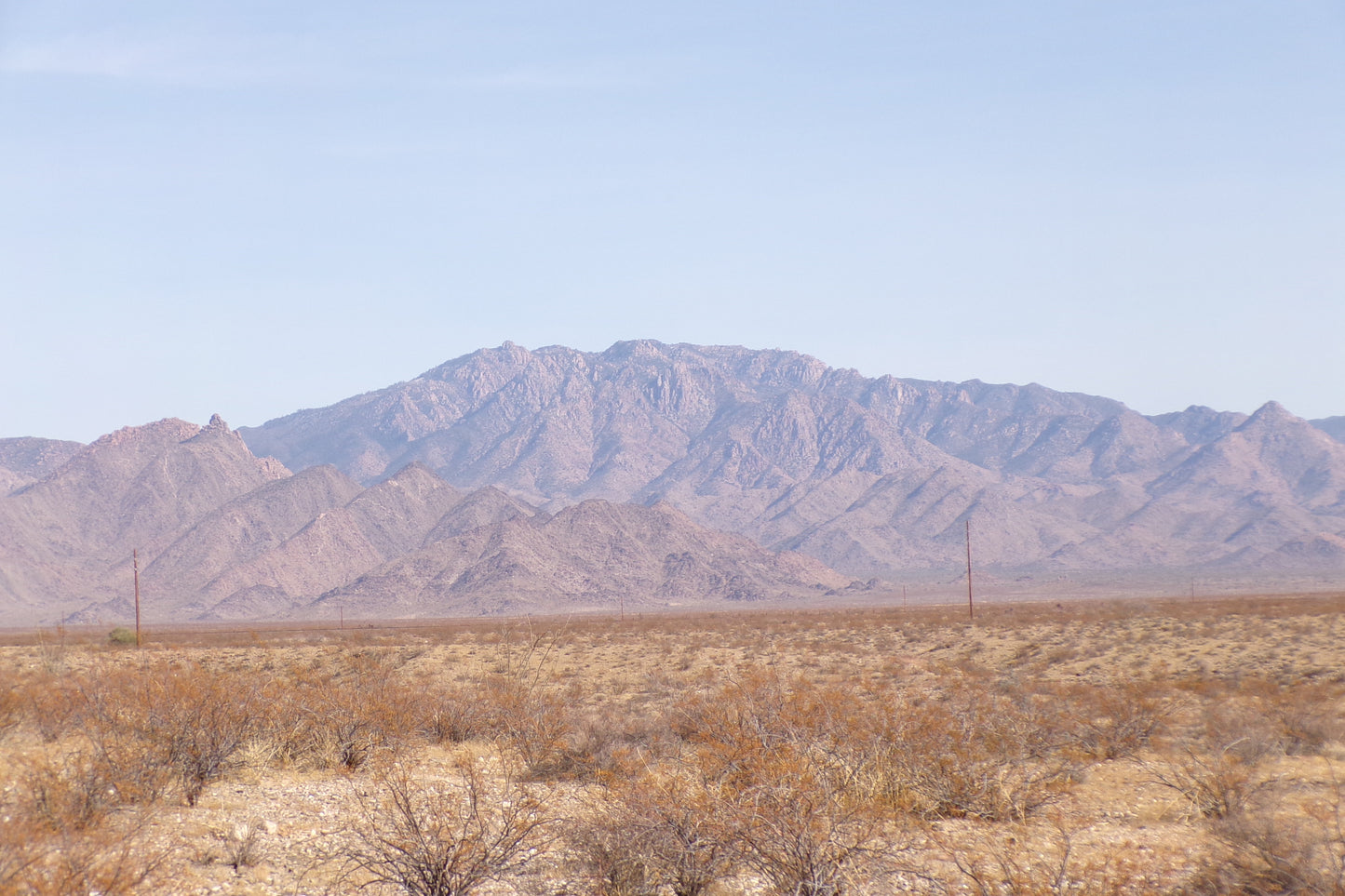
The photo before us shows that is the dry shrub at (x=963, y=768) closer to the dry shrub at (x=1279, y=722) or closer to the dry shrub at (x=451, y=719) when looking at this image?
the dry shrub at (x=1279, y=722)

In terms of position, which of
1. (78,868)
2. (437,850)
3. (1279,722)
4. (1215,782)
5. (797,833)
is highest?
(78,868)

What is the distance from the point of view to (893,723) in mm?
13672

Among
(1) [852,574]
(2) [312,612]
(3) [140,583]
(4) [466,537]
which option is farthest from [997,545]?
(3) [140,583]

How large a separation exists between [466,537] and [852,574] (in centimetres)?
6743

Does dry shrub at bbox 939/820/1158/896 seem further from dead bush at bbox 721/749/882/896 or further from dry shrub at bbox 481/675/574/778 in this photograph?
dry shrub at bbox 481/675/574/778

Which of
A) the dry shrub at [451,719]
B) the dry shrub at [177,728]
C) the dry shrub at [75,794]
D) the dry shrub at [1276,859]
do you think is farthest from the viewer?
the dry shrub at [451,719]

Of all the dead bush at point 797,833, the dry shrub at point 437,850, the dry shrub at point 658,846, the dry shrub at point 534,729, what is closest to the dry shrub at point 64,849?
the dry shrub at point 437,850

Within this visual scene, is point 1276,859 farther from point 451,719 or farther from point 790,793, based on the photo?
point 451,719

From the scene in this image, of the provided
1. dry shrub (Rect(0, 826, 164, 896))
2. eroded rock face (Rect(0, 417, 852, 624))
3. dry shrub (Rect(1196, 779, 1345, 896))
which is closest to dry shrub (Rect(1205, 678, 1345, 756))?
dry shrub (Rect(1196, 779, 1345, 896))

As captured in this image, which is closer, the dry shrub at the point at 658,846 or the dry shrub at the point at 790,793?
the dry shrub at the point at 790,793

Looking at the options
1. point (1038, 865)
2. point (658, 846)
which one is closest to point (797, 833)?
point (658, 846)

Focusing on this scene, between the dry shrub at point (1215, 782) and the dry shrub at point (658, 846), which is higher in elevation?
the dry shrub at point (658, 846)

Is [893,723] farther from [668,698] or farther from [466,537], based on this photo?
[466,537]

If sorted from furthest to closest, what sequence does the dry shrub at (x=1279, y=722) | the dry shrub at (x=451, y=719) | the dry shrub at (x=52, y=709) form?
the dry shrub at (x=451, y=719) → the dry shrub at (x=52, y=709) → the dry shrub at (x=1279, y=722)
